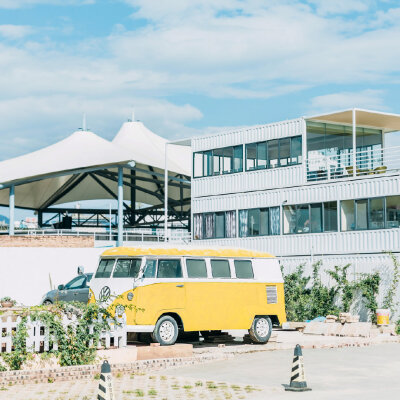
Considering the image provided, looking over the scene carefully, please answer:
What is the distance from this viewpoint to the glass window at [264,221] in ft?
114

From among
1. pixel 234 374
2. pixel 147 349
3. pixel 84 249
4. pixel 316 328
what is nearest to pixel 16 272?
pixel 84 249

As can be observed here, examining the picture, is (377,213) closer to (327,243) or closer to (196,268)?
(327,243)

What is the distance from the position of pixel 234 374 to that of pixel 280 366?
1.68 meters

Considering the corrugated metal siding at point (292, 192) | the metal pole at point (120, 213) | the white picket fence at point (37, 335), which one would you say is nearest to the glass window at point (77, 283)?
the corrugated metal siding at point (292, 192)

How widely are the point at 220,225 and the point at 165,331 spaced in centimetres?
1724

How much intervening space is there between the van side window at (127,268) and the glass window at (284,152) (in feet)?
50.0

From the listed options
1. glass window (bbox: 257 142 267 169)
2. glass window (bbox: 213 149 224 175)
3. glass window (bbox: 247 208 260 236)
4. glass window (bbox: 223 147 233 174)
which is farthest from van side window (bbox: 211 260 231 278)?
glass window (bbox: 213 149 224 175)

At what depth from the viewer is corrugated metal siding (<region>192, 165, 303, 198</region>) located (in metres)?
34.0

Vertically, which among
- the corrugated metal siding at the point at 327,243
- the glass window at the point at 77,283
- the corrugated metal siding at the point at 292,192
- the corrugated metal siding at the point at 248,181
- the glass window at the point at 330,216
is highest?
the corrugated metal siding at the point at 248,181

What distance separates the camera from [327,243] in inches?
1258

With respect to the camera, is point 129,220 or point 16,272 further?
point 129,220

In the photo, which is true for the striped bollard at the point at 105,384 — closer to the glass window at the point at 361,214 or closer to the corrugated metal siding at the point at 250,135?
the glass window at the point at 361,214

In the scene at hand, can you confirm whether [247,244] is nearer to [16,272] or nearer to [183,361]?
[16,272]

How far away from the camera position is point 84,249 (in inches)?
1479
